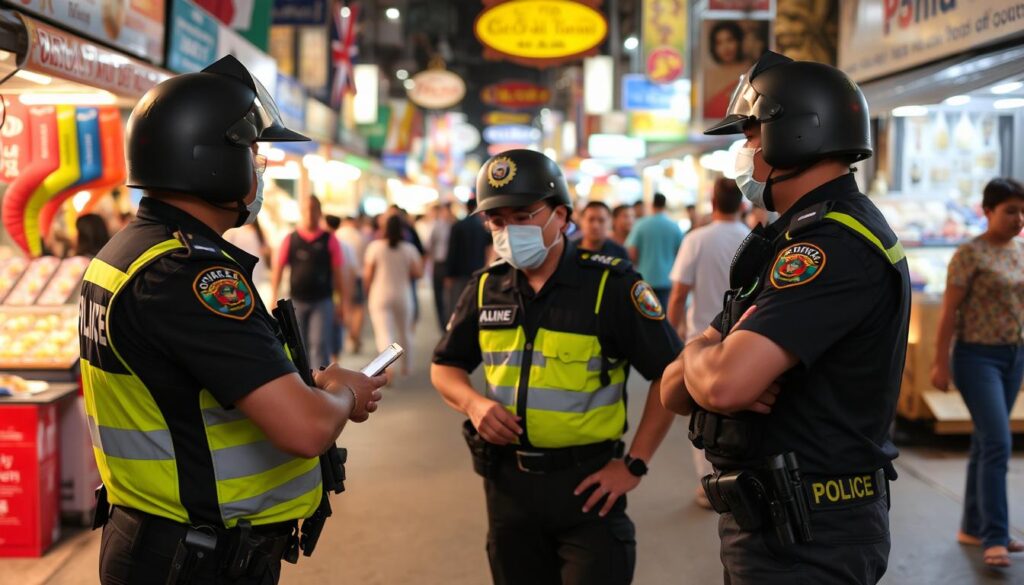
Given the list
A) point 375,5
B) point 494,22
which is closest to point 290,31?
point 494,22

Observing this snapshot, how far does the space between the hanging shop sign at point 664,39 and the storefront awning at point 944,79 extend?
6.65 meters

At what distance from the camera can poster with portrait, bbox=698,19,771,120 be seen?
11.3m

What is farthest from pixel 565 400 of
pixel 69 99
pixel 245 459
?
pixel 69 99

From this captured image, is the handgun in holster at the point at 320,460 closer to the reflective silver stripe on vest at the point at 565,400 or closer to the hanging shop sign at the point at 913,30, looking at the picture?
the reflective silver stripe on vest at the point at 565,400

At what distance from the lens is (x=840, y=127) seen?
2359mm

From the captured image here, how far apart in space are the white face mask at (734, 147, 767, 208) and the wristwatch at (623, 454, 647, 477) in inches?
36.7

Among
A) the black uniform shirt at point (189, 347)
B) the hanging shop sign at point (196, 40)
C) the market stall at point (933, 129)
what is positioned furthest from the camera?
the hanging shop sign at point (196, 40)

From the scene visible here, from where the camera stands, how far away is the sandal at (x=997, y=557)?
4988 mm

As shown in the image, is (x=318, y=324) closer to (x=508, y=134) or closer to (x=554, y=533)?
(x=554, y=533)

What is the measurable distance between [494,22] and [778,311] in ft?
29.8

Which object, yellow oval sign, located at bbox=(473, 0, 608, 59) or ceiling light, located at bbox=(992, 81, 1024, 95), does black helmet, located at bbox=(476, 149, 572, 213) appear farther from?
yellow oval sign, located at bbox=(473, 0, 608, 59)

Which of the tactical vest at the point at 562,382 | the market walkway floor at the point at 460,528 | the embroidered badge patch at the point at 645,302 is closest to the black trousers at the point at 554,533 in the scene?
the tactical vest at the point at 562,382

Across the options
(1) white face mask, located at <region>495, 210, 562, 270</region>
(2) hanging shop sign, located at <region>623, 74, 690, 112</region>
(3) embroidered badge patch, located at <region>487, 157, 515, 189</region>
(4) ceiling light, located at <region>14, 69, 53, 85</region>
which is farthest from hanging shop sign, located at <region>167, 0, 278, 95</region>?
(2) hanging shop sign, located at <region>623, 74, 690, 112</region>

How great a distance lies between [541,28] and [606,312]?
26.8ft
